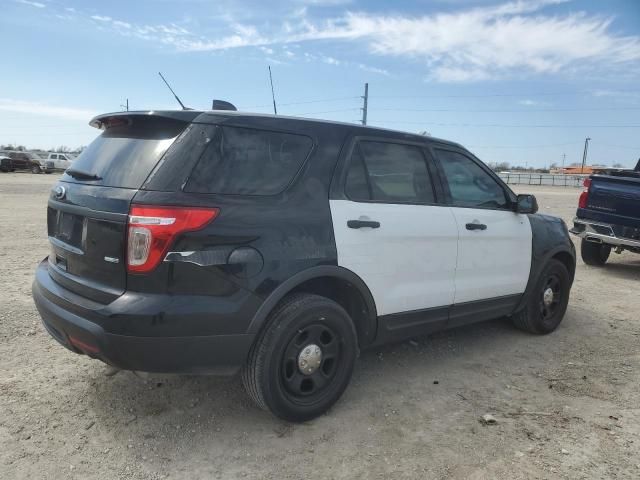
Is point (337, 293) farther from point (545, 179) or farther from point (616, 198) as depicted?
point (545, 179)

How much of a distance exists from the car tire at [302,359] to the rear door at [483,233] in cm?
121

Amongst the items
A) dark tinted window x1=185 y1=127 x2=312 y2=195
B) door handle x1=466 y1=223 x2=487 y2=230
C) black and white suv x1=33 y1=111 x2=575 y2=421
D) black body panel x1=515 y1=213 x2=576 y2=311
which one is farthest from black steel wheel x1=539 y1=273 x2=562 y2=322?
dark tinted window x1=185 y1=127 x2=312 y2=195

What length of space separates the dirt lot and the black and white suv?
1.06ft

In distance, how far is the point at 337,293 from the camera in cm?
339

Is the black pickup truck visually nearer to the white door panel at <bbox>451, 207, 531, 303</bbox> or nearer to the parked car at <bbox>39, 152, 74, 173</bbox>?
the white door panel at <bbox>451, 207, 531, 303</bbox>

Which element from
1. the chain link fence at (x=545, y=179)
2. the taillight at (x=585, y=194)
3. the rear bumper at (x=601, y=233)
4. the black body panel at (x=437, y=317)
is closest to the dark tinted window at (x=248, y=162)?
the black body panel at (x=437, y=317)

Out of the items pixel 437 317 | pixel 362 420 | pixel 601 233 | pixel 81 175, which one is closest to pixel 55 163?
pixel 601 233

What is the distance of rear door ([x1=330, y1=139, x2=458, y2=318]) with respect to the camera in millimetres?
3258

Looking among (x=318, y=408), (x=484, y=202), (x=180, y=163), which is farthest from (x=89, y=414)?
(x=484, y=202)

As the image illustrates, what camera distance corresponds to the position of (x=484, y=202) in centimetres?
429

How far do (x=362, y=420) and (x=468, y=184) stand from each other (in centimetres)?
Answer: 211

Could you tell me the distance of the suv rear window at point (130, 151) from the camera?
109 inches

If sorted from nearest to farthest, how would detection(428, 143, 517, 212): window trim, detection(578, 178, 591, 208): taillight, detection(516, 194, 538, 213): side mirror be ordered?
1. detection(428, 143, 517, 212): window trim
2. detection(516, 194, 538, 213): side mirror
3. detection(578, 178, 591, 208): taillight

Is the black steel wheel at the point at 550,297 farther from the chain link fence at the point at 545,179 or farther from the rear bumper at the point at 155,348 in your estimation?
the chain link fence at the point at 545,179
